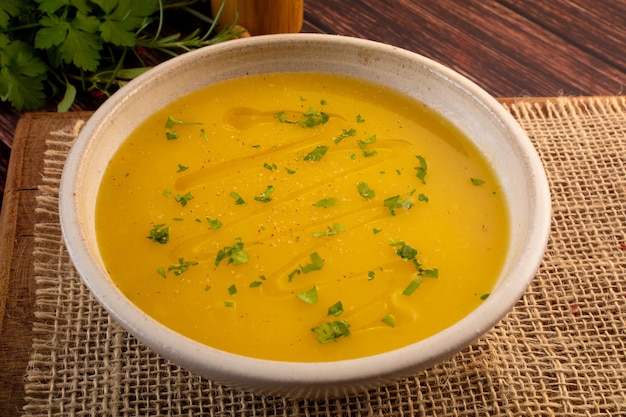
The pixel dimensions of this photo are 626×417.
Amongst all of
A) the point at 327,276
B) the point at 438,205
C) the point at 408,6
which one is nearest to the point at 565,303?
the point at 438,205

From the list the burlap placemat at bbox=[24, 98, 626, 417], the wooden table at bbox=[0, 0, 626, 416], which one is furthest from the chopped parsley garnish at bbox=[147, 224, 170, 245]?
the wooden table at bbox=[0, 0, 626, 416]

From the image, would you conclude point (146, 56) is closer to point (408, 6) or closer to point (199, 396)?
point (408, 6)

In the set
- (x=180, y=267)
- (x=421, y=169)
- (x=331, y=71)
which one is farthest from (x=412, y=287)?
(x=331, y=71)

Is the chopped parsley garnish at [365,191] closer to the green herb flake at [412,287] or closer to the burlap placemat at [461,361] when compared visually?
the green herb flake at [412,287]

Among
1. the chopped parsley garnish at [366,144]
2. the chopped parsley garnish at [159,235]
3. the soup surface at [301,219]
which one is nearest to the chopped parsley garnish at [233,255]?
the soup surface at [301,219]

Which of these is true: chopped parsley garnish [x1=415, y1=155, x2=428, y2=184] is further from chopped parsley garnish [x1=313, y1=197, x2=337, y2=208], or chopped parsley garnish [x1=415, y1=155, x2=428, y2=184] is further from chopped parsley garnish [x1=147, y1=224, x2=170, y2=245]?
chopped parsley garnish [x1=147, y1=224, x2=170, y2=245]

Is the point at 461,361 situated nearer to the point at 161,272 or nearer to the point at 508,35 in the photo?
the point at 161,272

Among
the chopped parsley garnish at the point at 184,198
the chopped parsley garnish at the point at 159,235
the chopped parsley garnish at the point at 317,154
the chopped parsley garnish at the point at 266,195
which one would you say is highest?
the chopped parsley garnish at the point at 184,198
